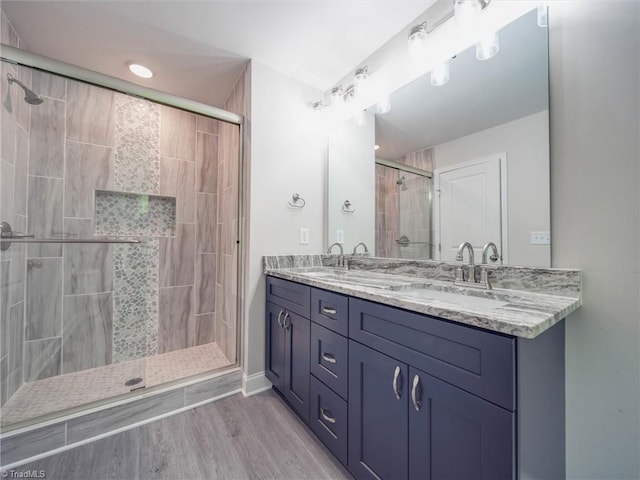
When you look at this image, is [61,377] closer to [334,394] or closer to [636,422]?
[334,394]

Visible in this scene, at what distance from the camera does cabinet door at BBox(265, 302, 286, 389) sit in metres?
1.71

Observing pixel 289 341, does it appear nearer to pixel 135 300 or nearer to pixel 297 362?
pixel 297 362

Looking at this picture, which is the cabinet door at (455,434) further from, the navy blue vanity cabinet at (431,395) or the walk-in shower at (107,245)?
the walk-in shower at (107,245)

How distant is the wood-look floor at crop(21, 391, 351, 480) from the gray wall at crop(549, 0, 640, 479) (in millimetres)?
1029

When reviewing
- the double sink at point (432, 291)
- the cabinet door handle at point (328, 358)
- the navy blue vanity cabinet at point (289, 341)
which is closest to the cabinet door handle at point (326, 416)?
the navy blue vanity cabinet at point (289, 341)

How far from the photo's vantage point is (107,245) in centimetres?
208

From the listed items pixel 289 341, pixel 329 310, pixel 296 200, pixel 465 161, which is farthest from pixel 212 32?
pixel 289 341

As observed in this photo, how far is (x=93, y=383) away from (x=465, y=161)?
2.63 meters

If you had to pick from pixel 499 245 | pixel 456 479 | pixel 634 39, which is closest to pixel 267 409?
pixel 456 479

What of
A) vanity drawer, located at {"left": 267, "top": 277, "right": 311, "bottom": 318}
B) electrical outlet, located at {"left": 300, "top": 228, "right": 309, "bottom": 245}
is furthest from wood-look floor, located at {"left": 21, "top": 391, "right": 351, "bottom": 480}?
electrical outlet, located at {"left": 300, "top": 228, "right": 309, "bottom": 245}

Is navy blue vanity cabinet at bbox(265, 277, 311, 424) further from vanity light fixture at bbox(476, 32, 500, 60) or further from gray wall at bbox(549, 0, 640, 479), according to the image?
vanity light fixture at bbox(476, 32, 500, 60)

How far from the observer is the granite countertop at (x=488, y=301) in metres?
0.69

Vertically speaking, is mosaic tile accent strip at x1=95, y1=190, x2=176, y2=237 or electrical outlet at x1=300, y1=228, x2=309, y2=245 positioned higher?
mosaic tile accent strip at x1=95, y1=190, x2=176, y2=237

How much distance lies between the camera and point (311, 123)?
7.07ft
